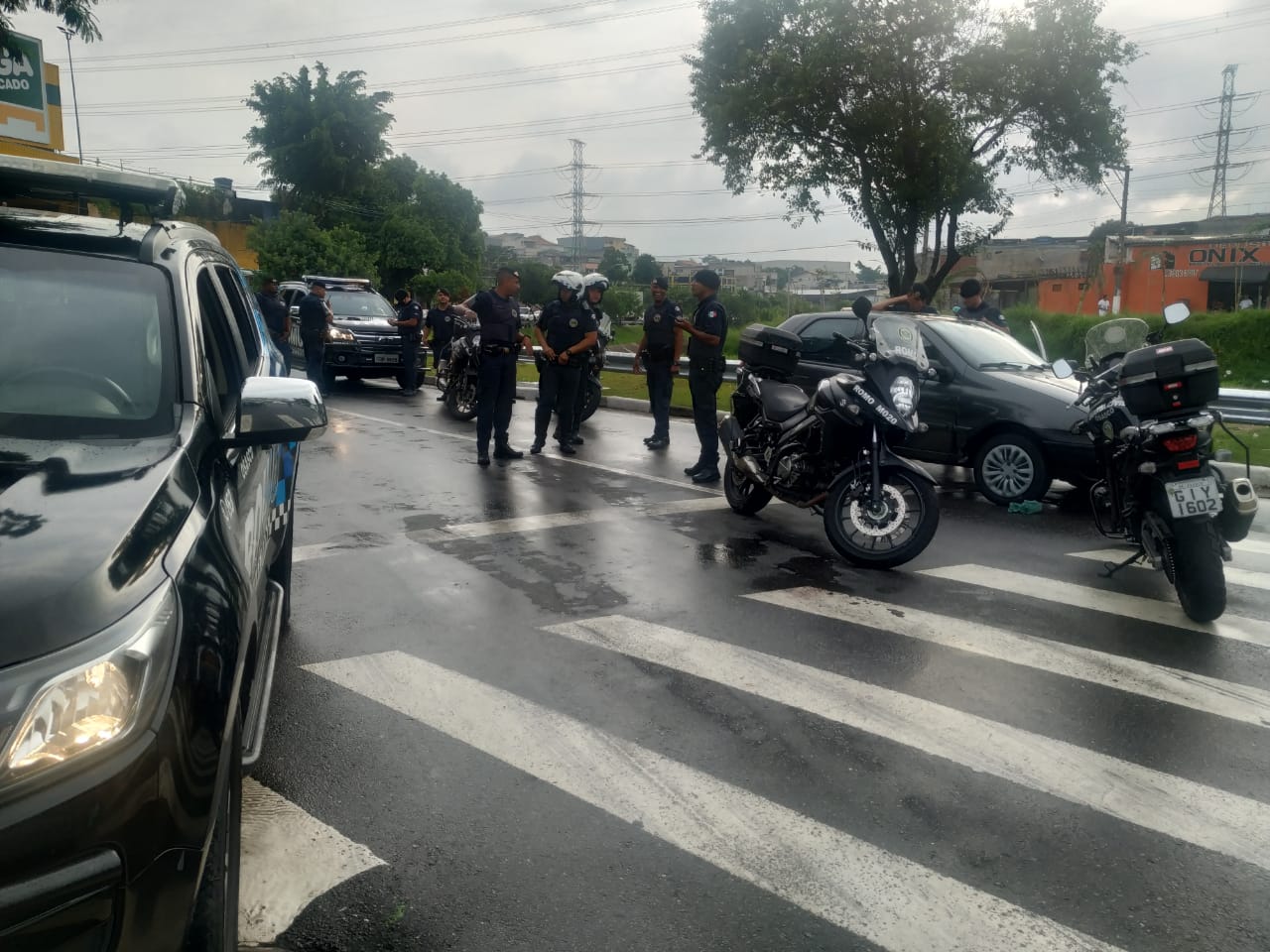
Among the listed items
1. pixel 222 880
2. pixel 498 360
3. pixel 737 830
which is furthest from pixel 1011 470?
pixel 222 880

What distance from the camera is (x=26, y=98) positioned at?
2920 centimetres

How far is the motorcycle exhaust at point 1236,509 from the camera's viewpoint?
582 centimetres

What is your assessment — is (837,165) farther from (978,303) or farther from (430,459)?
(430,459)

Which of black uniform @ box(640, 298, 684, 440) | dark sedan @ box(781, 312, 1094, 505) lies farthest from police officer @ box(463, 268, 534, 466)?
dark sedan @ box(781, 312, 1094, 505)

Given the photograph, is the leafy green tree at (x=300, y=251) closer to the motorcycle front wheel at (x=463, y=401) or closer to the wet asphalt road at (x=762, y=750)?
the motorcycle front wheel at (x=463, y=401)

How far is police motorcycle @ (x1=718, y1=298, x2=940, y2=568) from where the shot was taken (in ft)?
22.5

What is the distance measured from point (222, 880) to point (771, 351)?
680 centimetres

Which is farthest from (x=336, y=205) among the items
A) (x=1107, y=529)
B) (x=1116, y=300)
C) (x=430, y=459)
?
(x=1107, y=529)

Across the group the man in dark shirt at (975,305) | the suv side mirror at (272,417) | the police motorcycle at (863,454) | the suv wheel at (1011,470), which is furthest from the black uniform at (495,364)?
the suv side mirror at (272,417)

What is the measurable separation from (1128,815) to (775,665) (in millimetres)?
1723

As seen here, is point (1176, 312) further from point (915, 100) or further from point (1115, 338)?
point (915, 100)

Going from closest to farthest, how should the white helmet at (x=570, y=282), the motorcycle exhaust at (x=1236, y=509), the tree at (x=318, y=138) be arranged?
the motorcycle exhaust at (x=1236, y=509)
the white helmet at (x=570, y=282)
the tree at (x=318, y=138)

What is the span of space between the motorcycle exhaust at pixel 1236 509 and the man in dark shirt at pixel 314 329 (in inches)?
519

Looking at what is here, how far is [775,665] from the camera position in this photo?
16.4ft
